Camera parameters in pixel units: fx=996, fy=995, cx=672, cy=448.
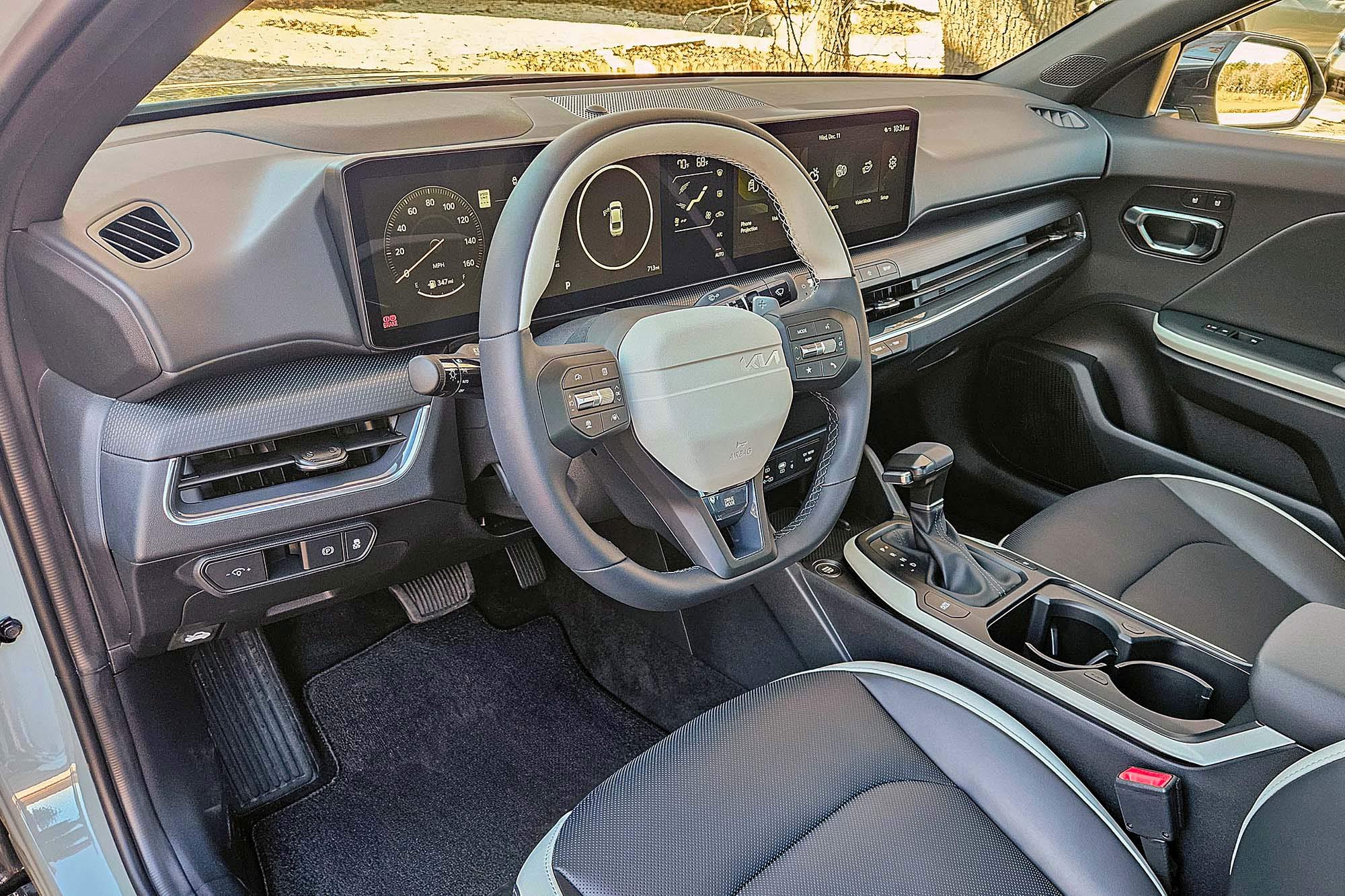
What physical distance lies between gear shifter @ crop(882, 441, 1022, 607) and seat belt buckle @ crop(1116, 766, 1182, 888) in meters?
0.32

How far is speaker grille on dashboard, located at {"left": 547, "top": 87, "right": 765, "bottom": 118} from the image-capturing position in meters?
1.44

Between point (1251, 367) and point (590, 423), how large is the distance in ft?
4.98

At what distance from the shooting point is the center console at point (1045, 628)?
1.24m

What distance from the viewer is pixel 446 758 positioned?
1.81 meters

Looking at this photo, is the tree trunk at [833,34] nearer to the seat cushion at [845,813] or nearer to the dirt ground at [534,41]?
the dirt ground at [534,41]

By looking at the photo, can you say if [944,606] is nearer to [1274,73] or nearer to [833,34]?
[833,34]

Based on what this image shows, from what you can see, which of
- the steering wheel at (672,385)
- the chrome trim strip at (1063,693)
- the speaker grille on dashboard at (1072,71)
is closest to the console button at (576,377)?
the steering wheel at (672,385)

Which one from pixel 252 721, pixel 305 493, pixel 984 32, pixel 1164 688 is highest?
pixel 984 32

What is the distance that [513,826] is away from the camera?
169 centimetres

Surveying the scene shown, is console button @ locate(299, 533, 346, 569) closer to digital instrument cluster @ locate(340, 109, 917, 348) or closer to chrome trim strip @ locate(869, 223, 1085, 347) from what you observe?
digital instrument cluster @ locate(340, 109, 917, 348)

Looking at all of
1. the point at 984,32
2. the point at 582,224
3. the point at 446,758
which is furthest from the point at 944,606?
the point at 984,32

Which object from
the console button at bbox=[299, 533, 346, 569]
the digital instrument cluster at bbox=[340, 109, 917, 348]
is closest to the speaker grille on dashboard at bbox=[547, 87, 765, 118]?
the digital instrument cluster at bbox=[340, 109, 917, 348]


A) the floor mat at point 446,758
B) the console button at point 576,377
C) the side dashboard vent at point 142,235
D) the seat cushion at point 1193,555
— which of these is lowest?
the floor mat at point 446,758

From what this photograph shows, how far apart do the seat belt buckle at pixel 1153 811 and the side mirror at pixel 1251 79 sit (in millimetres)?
1448
